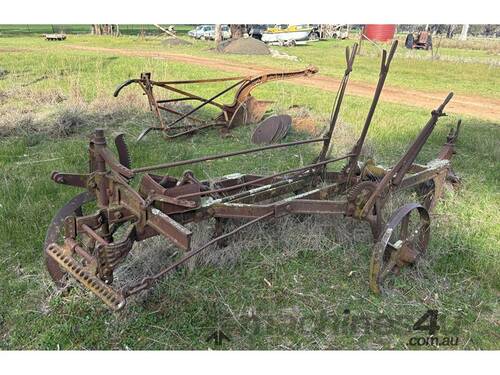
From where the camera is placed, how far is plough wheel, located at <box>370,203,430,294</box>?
328cm

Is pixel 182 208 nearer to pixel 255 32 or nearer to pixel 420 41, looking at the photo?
pixel 420 41

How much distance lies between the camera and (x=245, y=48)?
22.6 meters

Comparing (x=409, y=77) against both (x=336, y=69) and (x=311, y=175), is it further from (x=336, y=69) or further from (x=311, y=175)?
(x=311, y=175)

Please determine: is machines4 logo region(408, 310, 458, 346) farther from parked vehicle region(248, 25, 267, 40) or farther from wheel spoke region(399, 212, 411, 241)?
parked vehicle region(248, 25, 267, 40)

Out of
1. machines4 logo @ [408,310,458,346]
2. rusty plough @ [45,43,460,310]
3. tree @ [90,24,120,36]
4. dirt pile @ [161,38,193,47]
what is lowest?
machines4 logo @ [408,310,458,346]

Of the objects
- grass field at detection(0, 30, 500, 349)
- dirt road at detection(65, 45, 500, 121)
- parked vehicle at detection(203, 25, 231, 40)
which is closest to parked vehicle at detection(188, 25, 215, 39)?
parked vehicle at detection(203, 25, 231, 40)

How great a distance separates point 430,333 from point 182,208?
6.72 ft

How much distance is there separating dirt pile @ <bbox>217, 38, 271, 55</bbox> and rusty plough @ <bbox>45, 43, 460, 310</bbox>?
19.5 metres

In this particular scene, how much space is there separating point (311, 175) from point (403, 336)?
174 centimetres

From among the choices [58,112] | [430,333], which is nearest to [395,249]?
[430,333]

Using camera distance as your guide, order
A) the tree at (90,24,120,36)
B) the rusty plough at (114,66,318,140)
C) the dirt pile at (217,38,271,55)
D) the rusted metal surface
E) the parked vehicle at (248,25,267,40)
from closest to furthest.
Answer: the rusty plough at (114,66,318,140) < the rusted metal surface < the dirt pile at (217,38,271,55) < the parked vehicle at (248,25,267,40) < the tree at (90,24,120,36)

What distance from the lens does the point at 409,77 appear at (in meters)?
15.1

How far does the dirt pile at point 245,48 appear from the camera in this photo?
73.6ft

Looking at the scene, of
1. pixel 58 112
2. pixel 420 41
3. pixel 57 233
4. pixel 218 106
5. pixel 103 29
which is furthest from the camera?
pixel 103 29
